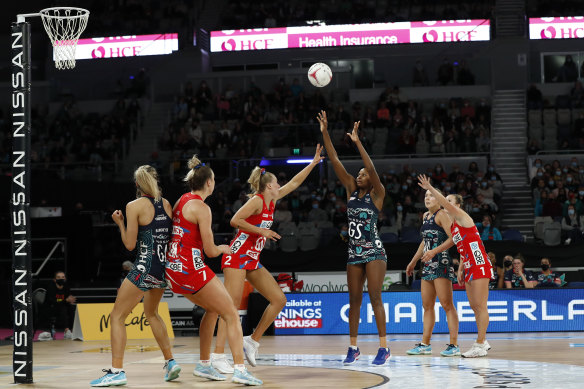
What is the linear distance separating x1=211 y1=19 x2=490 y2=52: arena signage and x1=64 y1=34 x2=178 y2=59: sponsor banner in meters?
2.50

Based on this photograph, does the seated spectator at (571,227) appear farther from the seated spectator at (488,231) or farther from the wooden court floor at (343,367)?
the wooden court floor at (343,367)

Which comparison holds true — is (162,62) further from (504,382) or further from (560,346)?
(504,382)

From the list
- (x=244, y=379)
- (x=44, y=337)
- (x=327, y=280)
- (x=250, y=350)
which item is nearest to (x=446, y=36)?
(x=327, y=280)

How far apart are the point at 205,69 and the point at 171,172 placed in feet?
34.2

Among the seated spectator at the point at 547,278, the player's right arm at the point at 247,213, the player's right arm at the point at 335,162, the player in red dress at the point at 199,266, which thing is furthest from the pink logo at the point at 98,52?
the player in red dress at the point at 199,266

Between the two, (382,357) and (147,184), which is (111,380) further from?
(382,357)

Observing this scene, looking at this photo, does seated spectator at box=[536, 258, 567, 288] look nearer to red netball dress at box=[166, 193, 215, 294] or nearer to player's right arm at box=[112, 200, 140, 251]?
red netball dress at box=[166, 193, 215, 294]

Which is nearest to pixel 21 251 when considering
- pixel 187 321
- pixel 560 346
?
pixel 560 346

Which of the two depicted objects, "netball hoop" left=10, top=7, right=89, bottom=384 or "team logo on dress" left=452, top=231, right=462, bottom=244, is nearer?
"netball hoop" left=10, top=7, right=89, bottom=384

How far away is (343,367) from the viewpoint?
9.91 m

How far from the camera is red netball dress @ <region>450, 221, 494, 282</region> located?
439 inches

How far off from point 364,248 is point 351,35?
80.9 feet

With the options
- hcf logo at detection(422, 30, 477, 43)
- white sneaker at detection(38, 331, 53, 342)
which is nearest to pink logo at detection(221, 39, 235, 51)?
hcf logo at detection(422, 30, 477, 43)

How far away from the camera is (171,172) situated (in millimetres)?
25266
